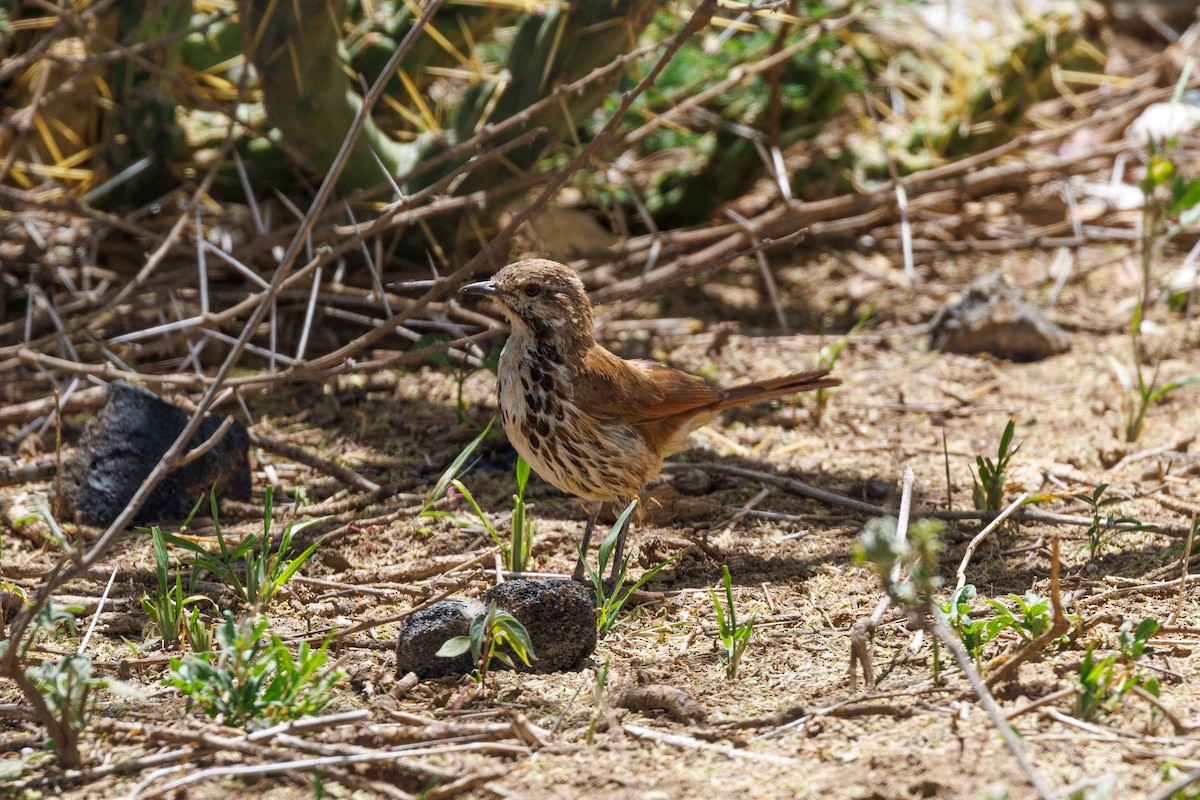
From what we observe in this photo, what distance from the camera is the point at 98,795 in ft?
8.34

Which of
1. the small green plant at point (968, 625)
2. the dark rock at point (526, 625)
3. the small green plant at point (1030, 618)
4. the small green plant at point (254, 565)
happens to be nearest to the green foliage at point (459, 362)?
the small green plant at point (254, 565)

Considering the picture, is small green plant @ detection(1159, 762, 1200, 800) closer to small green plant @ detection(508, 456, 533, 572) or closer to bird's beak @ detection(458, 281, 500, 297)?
small green plant @ detection(508, 456, 533, 572)

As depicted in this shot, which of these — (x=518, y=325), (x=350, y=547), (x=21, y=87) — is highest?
(x=21, y=87)

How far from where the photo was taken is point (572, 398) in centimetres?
402

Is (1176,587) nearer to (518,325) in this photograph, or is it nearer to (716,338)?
(518,325)

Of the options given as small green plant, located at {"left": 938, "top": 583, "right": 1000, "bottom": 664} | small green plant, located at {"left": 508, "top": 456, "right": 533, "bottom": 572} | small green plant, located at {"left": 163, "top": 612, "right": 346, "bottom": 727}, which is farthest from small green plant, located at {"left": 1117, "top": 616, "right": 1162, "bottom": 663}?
small green plant, located at {"left": 163, "top": 612, "right": 346, "bottom": 727}

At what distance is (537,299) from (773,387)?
977mm

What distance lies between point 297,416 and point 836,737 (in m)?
3.21

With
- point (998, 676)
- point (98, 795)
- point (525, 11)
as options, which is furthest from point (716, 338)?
point (98, 795)

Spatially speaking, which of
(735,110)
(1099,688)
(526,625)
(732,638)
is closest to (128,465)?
(526,625)

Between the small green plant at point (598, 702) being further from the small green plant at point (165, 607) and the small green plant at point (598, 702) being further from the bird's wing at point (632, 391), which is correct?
the bird's wing at point (632, 391)

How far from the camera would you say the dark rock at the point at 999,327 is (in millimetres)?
5977

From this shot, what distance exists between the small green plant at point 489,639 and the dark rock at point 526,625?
0.19 feet

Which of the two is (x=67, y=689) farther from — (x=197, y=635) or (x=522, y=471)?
(x=522, y=471)
